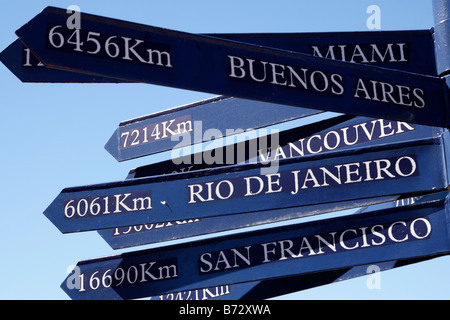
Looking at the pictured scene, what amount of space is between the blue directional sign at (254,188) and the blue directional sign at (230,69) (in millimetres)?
298

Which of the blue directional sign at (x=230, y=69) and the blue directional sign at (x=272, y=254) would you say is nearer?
the blue directional sign at (x=230, y=69)

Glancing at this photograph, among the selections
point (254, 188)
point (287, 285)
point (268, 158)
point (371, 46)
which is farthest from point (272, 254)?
point (371, 46)

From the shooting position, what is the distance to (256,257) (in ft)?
14.8

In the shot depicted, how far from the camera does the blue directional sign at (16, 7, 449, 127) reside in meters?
3.71

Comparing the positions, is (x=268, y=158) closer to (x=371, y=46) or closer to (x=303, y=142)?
(x=303, y=142)

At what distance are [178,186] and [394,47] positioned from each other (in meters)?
1.50

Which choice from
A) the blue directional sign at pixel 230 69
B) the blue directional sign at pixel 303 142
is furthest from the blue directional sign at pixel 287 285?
the blue directional sign at pixel 230 69

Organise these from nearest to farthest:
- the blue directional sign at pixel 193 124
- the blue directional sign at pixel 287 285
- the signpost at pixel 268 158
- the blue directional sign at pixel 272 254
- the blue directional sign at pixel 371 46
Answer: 1. the signpost at pixel 268 158
2. the blue directional sign at pixel 272 254
3. the blue directional sign at pixel 371 46
4. the blue directional sign at pixel 287 285
5. the blue directional sign at pixel 193 124

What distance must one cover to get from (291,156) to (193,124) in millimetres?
725

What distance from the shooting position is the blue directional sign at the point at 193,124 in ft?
17.3

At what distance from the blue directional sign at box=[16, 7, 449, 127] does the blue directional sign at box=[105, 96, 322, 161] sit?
98cm

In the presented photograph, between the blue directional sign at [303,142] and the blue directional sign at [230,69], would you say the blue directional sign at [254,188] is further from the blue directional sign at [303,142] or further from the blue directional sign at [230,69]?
the blue directional sign at [303,142]

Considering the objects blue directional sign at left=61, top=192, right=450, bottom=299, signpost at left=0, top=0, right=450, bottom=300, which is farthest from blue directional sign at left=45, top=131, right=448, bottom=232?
blue directional sign at left=61, top=192, right=450, bottom=299
